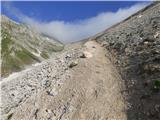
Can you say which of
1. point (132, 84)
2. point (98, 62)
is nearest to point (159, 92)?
point (132, 84)

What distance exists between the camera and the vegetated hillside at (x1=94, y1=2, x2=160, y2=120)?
114 ft

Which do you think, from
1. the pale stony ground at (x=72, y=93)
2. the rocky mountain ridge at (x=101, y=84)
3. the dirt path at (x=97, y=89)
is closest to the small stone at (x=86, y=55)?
the rocky mountain ridge at (x=101, y=84)

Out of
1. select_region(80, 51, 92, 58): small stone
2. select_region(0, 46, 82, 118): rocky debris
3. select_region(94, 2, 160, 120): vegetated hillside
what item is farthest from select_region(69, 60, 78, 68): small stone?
select_region(94, 2, 160, 120): vegetated hillside

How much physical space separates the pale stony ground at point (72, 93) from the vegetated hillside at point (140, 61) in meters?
1.19

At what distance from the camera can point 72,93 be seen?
42.8 metres

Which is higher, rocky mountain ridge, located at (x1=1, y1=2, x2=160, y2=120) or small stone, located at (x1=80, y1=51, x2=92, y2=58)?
small stone, located at (x1=80, y1=51, x2=92, y2=58)

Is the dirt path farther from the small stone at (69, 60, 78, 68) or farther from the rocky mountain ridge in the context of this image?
the small stone at (69, 60, 78, 68)

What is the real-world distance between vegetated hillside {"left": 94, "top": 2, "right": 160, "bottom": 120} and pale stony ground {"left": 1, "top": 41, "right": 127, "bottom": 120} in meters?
Answer: 1.19

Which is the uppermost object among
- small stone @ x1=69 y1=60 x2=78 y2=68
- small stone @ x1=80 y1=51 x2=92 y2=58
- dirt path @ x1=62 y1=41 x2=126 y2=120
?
small stone @ x1=80 y1=51 x2=92 y2=58

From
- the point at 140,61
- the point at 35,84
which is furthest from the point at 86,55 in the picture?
the point at 140,61

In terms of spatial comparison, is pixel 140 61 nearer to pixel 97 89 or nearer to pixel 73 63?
pixel 97 89

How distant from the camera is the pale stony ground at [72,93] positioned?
38.1 m

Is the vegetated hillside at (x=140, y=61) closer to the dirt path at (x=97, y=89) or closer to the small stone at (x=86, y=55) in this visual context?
the dirt path at (x=97, y=89)

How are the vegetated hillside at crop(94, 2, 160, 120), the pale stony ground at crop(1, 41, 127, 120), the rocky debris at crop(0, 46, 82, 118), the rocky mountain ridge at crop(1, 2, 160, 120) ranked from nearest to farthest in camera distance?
1. the vegetated hillside at crop(94, 2, 160, 120)
2. the rocky mountain ridge at crop(1, 2, 160, 120)
3. the pale stony ground at crop(1, 41, 127, 120)
4. the rocky debris at crop(0, 46, 82, 118)
